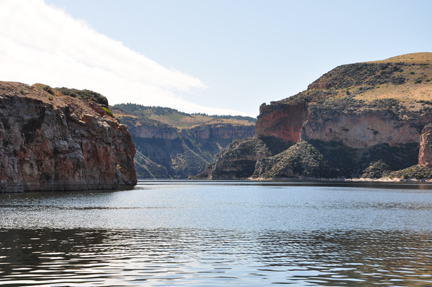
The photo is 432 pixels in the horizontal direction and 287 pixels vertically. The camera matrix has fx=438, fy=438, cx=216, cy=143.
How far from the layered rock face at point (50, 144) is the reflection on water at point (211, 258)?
5003 cm

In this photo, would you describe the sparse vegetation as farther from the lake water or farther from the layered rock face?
the lake water

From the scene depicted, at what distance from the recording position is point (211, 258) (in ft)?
80.5

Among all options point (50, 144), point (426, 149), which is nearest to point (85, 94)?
point (50, 144)

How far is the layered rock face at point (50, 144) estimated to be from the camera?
79.5 metres

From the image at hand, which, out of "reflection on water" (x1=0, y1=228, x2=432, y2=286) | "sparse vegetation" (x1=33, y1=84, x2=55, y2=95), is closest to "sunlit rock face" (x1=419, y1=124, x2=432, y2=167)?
"sparse vegetation" (x1=33, y1=84, x2=55, y2=95)

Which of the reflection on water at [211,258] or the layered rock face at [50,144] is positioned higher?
the layered rock face at [50,144]

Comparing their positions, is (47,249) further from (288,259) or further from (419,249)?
(419,249)

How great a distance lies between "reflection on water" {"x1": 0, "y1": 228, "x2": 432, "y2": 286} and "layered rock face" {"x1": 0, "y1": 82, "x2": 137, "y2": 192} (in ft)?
164

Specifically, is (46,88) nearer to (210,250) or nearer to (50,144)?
(50,144)

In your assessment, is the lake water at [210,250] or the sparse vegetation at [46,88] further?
the sparse vegetation at [46,88]

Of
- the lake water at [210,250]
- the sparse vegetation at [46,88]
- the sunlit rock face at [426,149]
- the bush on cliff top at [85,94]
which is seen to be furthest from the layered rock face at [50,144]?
the sunlit rock face at [426,149]

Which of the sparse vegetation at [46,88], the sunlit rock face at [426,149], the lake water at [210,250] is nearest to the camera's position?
the lake water at [210,250]

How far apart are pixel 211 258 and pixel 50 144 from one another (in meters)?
71.3

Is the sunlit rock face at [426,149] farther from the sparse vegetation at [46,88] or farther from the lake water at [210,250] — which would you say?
the lake water at [210,250]
